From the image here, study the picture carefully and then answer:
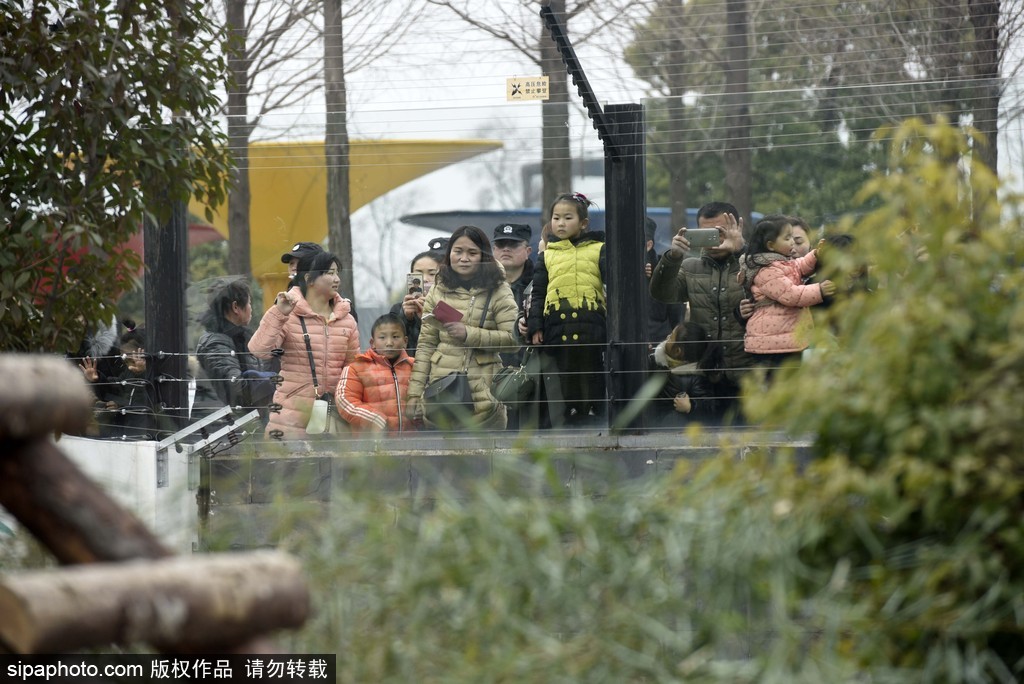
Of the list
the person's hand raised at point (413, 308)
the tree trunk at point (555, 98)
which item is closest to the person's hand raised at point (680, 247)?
the tree trunk at point (555, 98)

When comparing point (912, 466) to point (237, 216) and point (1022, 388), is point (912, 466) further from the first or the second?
point (237, 216)

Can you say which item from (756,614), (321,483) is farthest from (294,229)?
(756,614)

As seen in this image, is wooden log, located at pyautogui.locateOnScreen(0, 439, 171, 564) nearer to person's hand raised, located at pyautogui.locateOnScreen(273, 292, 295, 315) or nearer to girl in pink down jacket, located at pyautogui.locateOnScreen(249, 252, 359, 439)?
girl in pink down jacket, located at pyautogui.locateOnScreen(249, 252, 359, 439)

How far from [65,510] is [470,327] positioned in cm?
483

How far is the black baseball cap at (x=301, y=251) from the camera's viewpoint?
8.13 meters

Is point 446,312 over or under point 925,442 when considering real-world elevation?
over

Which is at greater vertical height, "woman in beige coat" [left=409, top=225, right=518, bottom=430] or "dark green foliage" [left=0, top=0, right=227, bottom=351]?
"dark green foliage" [left=0, top=0, right=227, bottom=351]

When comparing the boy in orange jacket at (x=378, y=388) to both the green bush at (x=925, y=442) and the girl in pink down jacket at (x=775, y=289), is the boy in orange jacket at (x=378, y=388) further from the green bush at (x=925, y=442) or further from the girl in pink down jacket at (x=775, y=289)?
the green bush at (x=925, y=442)

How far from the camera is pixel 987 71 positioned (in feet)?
24.4

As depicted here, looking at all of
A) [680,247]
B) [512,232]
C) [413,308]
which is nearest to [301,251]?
[413,308]

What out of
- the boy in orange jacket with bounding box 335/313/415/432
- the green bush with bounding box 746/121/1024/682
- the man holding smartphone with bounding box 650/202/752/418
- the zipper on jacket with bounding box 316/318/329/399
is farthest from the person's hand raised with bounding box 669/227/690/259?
the green bush with bounding box 746/121/1024/682

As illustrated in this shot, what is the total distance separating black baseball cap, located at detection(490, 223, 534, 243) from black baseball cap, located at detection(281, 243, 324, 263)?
1.15m

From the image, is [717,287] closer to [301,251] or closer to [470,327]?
[470,327]

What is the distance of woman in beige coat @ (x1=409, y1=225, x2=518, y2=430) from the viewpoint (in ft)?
24.1
